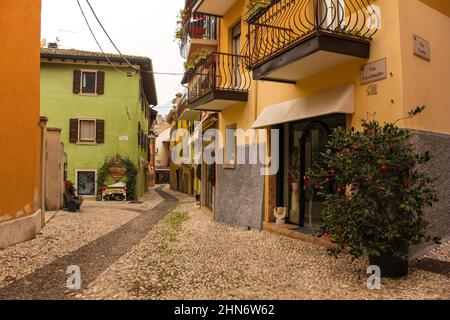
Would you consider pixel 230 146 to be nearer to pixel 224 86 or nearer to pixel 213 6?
pixel 224 86

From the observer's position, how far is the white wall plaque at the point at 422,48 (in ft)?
20.9

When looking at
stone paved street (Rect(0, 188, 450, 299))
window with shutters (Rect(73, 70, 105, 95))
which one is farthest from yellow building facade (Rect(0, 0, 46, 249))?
window with shutters (Rect(73, 70, 105, 95))

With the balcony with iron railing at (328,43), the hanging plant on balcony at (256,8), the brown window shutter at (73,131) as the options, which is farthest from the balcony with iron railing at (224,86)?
the brown window shutter at (73,131)

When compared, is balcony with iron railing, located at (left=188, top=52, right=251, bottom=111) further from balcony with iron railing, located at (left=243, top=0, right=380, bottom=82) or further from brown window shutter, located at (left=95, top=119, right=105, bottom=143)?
brown window shutter, located at (left=95, top=119, right=105, bottom=143)

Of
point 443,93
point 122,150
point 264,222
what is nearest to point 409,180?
point 443,93

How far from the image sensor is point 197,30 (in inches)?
624

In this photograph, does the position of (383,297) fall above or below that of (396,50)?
below

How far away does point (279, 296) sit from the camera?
4.54m

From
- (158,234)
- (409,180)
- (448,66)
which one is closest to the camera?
(409,180)

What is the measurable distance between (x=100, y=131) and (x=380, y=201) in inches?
801

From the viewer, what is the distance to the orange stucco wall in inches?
299

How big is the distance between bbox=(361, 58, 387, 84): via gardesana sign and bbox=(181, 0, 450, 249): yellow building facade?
2 cm

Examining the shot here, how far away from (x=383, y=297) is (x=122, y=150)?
2042cm

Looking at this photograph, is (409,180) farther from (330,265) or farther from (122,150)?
(122,150)
